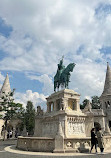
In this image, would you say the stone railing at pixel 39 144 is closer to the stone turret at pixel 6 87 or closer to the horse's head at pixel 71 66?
the horse's head at pixel 71 66

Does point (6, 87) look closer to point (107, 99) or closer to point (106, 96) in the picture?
point (106, 96)

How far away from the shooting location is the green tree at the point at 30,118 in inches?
1579

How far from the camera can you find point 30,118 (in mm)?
41406

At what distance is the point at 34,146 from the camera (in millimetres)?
10938

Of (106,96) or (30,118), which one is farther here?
(30,118)

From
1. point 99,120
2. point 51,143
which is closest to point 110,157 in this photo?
point 51,143

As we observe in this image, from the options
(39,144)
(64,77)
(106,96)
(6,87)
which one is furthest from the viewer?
(6,87)

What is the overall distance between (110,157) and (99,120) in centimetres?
2698

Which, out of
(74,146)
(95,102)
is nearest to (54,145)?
(74,146)

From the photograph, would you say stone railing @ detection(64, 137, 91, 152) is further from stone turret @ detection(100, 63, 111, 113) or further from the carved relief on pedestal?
stone turret @ detection(100, 63, 111, 113)

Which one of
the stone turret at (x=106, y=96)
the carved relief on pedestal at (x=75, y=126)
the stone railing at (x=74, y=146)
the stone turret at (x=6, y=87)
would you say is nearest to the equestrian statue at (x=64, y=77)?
the carved relief on pedestal at (x=75, y=126)

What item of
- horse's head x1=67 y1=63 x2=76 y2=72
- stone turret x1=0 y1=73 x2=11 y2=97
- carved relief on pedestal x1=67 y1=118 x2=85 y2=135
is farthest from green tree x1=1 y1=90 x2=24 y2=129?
carved relief on pedestal x1=67 y1=118 x2=85 y2=135

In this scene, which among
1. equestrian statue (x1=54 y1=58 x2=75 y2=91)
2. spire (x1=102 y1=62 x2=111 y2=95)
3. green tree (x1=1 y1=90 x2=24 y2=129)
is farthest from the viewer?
spire (x1=102 y1=62 x2=111 y2=95)

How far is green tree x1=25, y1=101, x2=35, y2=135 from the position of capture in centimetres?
4011
